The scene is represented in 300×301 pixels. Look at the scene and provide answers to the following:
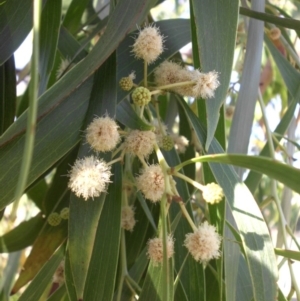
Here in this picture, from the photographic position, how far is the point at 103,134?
0.78 meters

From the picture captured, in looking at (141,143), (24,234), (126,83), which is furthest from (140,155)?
(24,234)

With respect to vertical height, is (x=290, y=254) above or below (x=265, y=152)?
below

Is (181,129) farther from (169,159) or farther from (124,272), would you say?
(124,272)

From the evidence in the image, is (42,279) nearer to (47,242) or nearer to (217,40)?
(47,242)

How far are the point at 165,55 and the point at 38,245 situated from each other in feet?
1.60

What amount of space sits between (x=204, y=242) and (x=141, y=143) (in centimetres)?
18

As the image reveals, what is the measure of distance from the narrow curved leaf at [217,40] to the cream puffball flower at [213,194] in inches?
5.1

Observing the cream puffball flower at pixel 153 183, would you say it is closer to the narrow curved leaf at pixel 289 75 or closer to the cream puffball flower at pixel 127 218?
the cream puffball flower at pixel 127 218

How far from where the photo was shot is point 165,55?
1.00 meters

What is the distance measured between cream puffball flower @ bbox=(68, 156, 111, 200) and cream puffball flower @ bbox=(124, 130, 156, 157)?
0.06 m

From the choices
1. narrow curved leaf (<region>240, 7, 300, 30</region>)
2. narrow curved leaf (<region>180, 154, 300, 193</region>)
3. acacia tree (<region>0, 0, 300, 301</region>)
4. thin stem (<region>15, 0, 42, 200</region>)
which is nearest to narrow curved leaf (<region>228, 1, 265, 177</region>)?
acacia tree (<region>0, 0, 300, 301</region>)

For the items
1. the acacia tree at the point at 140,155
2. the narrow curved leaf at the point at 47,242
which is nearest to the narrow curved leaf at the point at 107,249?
the acacia tree at the point at 140,155

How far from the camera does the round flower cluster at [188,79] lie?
82 centimetres

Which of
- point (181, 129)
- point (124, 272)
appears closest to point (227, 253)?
point (124, 272)
